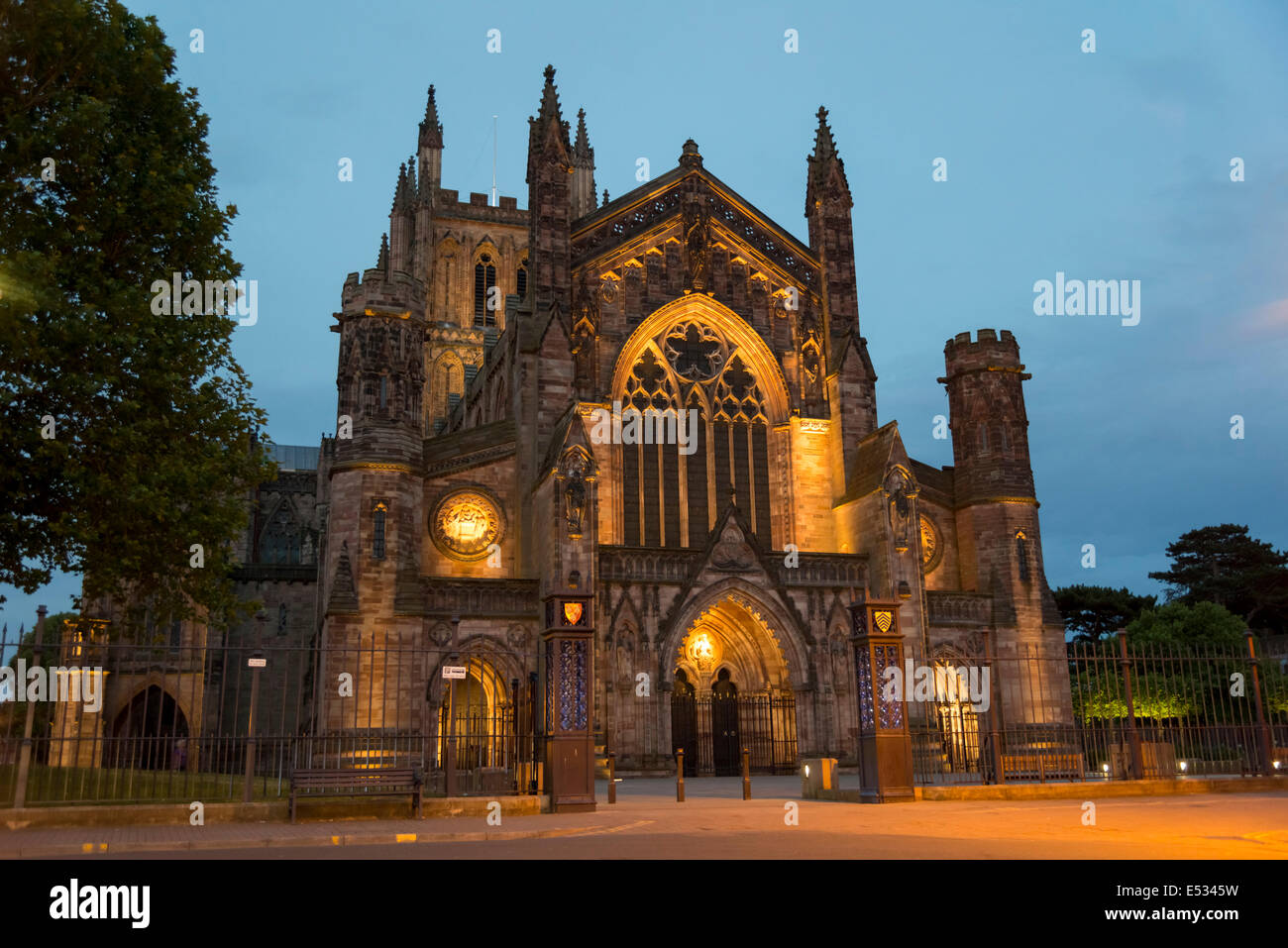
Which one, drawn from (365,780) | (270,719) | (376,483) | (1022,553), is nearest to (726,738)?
(1022,553)

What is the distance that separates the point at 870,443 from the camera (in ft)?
109

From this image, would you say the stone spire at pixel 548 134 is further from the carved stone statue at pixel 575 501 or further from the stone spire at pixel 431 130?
the stone spire at pixel 431 130

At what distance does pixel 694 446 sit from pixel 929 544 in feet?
28.0

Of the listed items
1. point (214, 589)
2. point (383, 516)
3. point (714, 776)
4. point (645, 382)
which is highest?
point (645, 382)

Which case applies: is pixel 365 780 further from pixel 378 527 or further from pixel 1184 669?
pixel 1184 669

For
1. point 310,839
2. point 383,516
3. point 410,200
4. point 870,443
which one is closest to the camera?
point 310,839

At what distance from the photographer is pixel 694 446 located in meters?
33.8

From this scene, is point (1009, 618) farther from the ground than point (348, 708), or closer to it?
farther from the ground

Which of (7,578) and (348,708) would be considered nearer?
(7,578)

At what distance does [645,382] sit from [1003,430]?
12.0 metres
